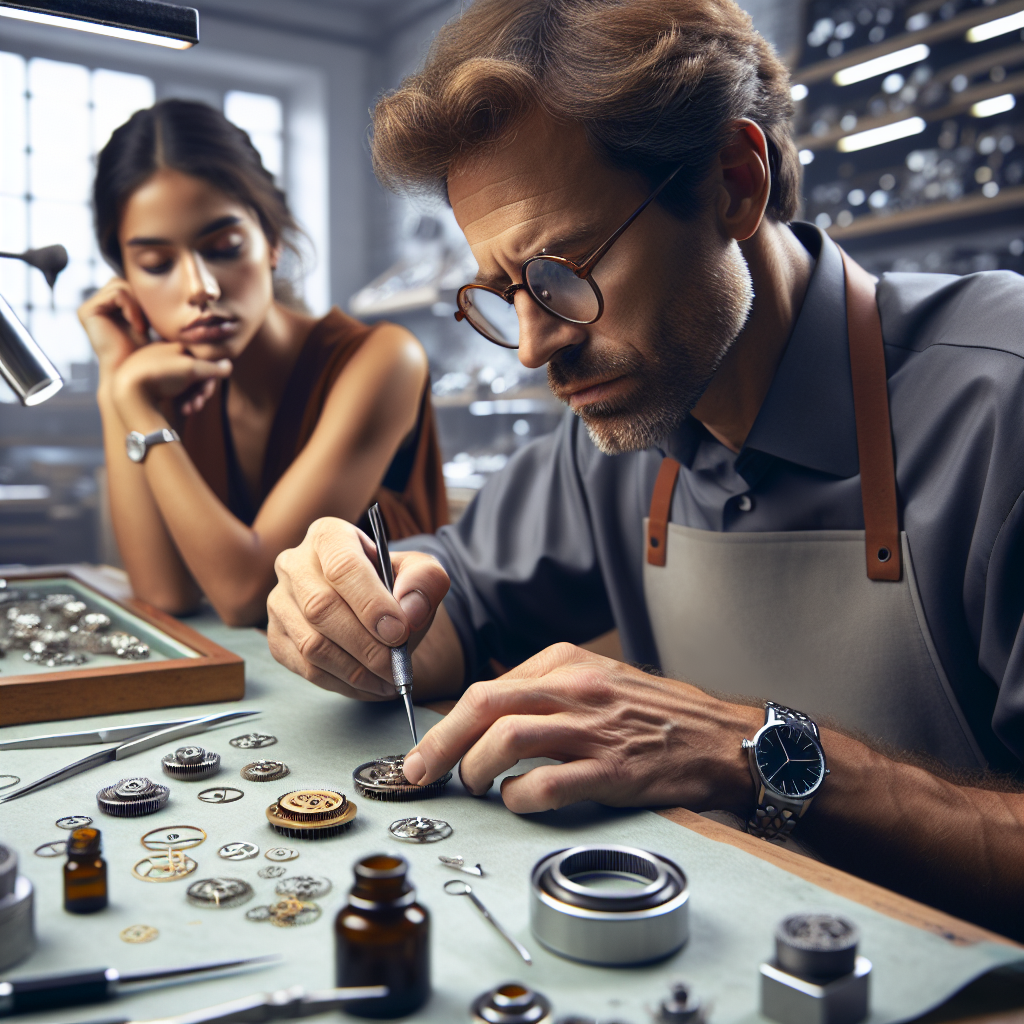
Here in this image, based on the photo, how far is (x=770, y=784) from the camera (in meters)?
1.06

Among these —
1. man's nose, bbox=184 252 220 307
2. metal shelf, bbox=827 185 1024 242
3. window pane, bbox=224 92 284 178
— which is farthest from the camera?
window pane, bbox=224 92 284 178

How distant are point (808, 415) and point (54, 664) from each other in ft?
3.97

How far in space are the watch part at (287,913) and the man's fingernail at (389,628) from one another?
18.9 inches

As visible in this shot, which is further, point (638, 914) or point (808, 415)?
point (808, 415)

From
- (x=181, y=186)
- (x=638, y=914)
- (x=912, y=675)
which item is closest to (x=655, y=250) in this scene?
(x=912, y=675)

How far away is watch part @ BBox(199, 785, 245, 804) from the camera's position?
104 centimetres

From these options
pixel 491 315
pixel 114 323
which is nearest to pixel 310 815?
pixel 491 315

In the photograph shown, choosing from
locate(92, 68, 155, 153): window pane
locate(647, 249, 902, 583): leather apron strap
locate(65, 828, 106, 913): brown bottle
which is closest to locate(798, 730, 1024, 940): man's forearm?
locate(647, 249, 902, 583): leather apron strap

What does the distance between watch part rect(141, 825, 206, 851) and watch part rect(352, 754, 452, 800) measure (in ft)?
0.58

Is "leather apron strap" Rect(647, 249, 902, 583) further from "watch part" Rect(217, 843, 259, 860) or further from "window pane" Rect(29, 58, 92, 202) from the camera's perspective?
"window pane" Rect(29, 58, 92, 202)

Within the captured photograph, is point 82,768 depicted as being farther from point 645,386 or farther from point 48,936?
point 645,386

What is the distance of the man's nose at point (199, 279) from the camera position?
2.27 m

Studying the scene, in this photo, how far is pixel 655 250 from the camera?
4.73 feet

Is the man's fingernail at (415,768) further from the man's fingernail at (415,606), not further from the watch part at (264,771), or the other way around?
the man's fingernail at (415,606)
